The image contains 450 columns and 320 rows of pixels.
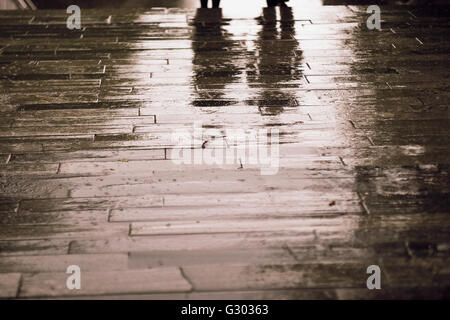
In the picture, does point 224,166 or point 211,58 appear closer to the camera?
point 224,166

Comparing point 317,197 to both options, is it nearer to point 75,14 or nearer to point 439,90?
point 439,90

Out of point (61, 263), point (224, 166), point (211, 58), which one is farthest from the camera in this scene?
point (211, 58)

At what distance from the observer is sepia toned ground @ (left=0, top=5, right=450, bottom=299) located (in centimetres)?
210

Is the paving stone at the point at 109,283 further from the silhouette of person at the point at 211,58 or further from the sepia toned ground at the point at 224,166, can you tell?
the silhouette of person at the point at 211,58

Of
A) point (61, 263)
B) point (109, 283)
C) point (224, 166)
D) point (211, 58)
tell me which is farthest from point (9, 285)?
point (211, 58)

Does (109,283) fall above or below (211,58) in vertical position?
above

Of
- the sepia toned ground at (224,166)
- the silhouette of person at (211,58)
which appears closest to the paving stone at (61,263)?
the sepia toned ground at (224,166)

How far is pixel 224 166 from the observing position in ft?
9.12

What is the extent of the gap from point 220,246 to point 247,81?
69.4 inches

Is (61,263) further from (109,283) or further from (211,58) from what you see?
(211,58)

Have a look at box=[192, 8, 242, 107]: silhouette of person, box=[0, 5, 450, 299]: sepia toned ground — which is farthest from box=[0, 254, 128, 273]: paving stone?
box=[192, 8, 242, 107]: silhouette of person

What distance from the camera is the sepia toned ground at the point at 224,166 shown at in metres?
2.10

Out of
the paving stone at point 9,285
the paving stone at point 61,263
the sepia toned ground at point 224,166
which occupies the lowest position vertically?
the sepia toned ground at point 224,166
